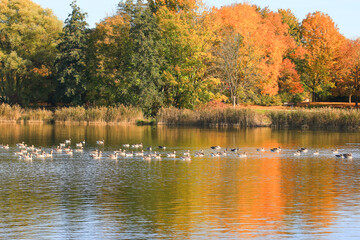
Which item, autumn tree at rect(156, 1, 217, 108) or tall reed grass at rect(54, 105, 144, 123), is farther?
autumn tree at rect(156, 1, 217, 108)

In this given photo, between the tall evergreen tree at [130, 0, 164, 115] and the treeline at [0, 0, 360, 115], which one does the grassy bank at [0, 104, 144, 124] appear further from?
the treeline at [0, 0, 360, 115]

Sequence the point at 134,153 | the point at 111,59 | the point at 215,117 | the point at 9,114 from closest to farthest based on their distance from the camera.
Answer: the point at 134,153
the point at 215,117
the point at 9,114
the point at 111,59

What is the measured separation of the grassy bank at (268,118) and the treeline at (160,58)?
258 inches

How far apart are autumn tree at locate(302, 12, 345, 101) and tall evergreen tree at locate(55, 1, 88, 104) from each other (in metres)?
38.3

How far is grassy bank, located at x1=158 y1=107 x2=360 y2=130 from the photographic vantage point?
61250 millimetres

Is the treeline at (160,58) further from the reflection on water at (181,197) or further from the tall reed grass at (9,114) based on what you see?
the reflection on water at (181,197)

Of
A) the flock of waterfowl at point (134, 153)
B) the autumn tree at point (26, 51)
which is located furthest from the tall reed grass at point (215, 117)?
the autumn tree at point (26, 51)

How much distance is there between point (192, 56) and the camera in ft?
244

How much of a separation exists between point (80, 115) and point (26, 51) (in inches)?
933

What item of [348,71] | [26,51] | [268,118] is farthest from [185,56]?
[26,51]

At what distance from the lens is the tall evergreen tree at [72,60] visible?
76.0 meters

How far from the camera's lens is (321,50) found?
8862cm

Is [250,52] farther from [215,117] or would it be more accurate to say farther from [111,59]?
[111,59]

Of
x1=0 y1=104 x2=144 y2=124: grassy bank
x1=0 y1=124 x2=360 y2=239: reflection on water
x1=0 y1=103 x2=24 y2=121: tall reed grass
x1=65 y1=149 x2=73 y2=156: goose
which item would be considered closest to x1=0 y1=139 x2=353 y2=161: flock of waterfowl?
x1=65 y1=149 x2=73 y2=156: goose
